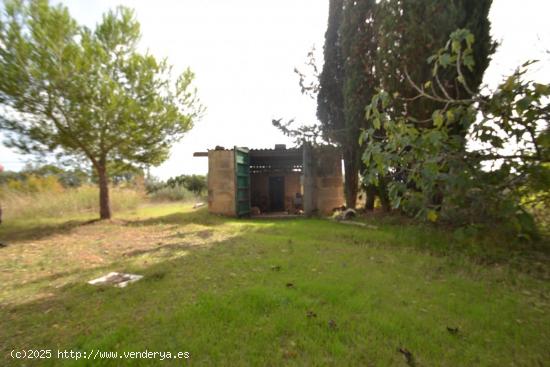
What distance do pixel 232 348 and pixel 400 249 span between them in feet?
14.0

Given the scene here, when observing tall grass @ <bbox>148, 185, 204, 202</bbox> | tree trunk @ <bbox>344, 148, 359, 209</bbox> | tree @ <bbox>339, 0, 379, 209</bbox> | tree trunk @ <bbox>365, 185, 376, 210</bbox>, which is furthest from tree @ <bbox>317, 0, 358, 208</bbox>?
tall grass @ <bbox>148, 185, 204, 202</bbox>

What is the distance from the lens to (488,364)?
1.95 metres

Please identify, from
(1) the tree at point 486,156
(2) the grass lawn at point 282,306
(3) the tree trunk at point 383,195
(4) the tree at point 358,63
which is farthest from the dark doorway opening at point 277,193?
(1) the tree at point 486,156

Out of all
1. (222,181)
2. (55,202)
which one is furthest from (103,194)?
(222,181)

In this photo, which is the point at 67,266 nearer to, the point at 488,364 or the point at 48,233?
the point at 48,233

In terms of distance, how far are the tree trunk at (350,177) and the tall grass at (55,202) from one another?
34.0 feet

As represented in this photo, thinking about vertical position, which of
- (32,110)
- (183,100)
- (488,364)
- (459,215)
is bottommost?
(488,364)

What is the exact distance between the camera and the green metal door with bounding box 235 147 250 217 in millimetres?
10453

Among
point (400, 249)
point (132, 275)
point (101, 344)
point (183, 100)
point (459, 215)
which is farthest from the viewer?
point (183, 100)

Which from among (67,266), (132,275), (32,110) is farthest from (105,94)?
(132,275)

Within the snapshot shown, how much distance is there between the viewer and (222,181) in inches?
412

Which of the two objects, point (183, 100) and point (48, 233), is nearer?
point (48, 233)

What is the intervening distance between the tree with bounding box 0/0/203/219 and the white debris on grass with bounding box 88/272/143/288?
555cm

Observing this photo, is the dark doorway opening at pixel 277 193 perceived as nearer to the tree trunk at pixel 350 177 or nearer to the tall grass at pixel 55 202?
the tree trunk at pixel 350 177
